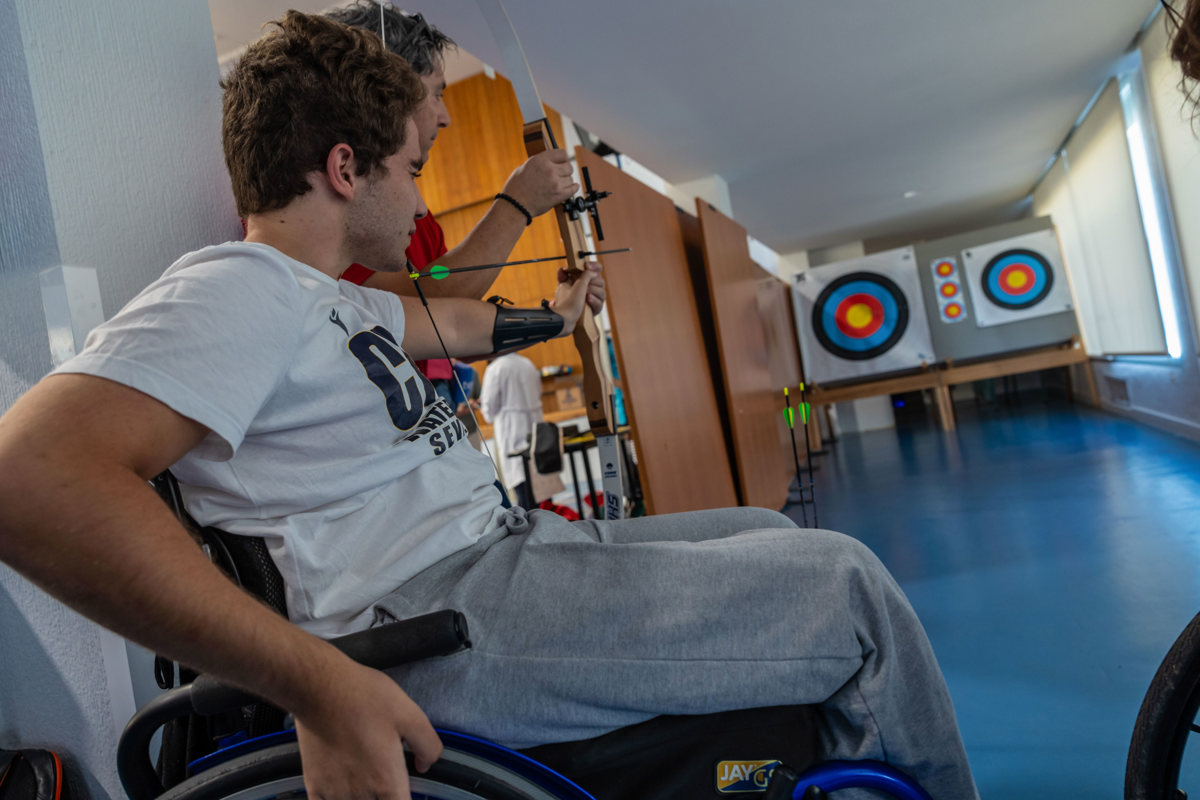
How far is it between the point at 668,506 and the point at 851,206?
454 centimetres

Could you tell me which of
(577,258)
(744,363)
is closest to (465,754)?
(577,258)

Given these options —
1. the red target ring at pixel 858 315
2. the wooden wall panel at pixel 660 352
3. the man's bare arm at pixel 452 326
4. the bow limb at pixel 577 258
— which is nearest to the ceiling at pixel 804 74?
the wooden wall panel at pixel 660 352

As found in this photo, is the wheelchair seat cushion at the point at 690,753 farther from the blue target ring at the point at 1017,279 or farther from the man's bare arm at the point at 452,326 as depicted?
the blue target ring at the point at 1017,279

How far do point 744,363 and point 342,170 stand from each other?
248cm

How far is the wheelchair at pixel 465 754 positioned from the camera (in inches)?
18.9

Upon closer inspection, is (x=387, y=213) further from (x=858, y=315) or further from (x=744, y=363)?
(x=858, y=315)

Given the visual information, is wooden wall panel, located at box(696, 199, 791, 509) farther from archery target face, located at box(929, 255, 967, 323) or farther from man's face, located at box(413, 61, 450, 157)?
archery target face, located at box(929, 255, 967, 323)

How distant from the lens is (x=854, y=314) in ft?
19.7

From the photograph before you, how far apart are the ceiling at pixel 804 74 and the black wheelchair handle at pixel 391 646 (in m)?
1.91

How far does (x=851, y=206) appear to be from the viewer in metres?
5.75

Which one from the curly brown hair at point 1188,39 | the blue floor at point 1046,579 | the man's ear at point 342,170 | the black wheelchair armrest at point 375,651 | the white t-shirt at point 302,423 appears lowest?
the blue floor at point 1046,579

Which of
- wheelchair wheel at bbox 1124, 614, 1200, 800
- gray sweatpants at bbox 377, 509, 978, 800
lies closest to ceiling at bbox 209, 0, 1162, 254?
gray sweatpants at bbox 377, 509, 978, 800

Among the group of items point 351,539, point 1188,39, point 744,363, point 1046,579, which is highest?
point 1188,39

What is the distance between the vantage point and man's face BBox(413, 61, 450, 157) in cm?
96
